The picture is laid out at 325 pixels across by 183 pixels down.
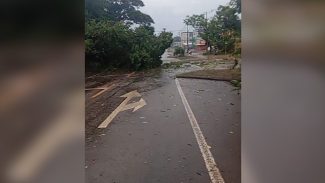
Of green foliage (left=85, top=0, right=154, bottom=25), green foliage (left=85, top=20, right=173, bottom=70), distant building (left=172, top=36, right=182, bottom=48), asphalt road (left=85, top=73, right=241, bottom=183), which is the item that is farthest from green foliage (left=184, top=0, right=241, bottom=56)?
asphalt road (left=85, top=73, right=241, bottom=183)

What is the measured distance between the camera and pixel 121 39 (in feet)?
33.6

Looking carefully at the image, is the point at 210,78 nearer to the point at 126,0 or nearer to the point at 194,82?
the point at 194,82

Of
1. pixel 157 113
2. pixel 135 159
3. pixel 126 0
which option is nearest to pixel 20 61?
pixel 135 159

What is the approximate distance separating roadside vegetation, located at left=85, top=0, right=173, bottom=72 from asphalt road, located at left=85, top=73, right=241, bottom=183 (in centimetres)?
427

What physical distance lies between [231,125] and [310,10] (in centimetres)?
327

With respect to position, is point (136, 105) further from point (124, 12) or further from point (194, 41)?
point (194, 41)

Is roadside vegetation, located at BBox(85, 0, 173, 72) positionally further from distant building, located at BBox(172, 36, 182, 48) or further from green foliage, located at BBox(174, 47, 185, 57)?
green foliage, located at BBox(174, 47, 185, 57)

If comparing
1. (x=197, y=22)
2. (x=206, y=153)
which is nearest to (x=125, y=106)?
(x=206, y=153)

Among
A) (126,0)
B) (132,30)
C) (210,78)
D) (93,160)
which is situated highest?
(126,0)

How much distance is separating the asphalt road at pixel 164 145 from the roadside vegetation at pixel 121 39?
4.27m

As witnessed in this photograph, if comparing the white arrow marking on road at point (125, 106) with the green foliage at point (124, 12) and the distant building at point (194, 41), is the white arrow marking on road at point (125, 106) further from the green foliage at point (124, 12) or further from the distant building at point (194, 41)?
the distant building at point (194, 41)

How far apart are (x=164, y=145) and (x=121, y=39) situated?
751cm

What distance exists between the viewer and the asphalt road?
244 centimetres

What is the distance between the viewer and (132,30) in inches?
436
